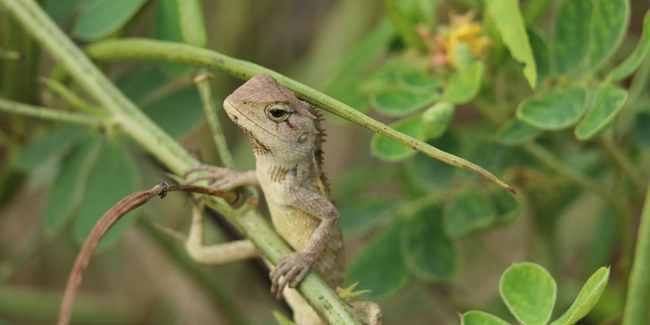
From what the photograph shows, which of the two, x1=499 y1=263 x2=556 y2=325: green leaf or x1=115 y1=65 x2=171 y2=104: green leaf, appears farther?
x1=115 y1=65 x2=171 y2=104: green leaf

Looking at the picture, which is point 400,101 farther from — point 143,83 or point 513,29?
point 143,83

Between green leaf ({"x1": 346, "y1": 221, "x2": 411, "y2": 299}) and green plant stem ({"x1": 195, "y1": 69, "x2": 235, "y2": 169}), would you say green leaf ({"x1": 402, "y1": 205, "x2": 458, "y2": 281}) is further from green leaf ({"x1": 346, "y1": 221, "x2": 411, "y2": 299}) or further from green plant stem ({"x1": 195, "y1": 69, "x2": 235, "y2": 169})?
green plant stem ({"x1": 195, "y1": 69, "x2": 235, "y2": 169})

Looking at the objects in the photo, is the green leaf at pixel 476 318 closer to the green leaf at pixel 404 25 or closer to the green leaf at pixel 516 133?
the green leaf at pixel 516 133

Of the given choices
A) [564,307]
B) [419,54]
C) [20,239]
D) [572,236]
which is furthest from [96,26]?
[572,236]

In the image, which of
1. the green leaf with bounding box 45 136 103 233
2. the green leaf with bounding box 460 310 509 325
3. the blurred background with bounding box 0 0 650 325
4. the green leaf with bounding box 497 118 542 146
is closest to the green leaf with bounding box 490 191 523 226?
the blurred background with bounding box 0 0 650 325

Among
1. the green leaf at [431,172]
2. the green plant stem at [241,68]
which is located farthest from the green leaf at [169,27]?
the green leaf at [431,172]

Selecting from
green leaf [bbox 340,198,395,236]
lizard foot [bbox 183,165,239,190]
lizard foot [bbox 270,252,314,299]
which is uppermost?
lizard foot [bbox 183,165,239,190]

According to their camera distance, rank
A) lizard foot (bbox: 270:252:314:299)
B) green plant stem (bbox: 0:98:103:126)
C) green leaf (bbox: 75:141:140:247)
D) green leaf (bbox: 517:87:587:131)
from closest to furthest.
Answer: lizard foot (bbox: 270:252:314:299) → green leaf (bbox: 517:87:587:131) → green plant stem (bbox: 0:98:103:126) → green leaf (bbox: 75:141:140:247)

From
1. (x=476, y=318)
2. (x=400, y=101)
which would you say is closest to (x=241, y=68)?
(x=400, y=101)
